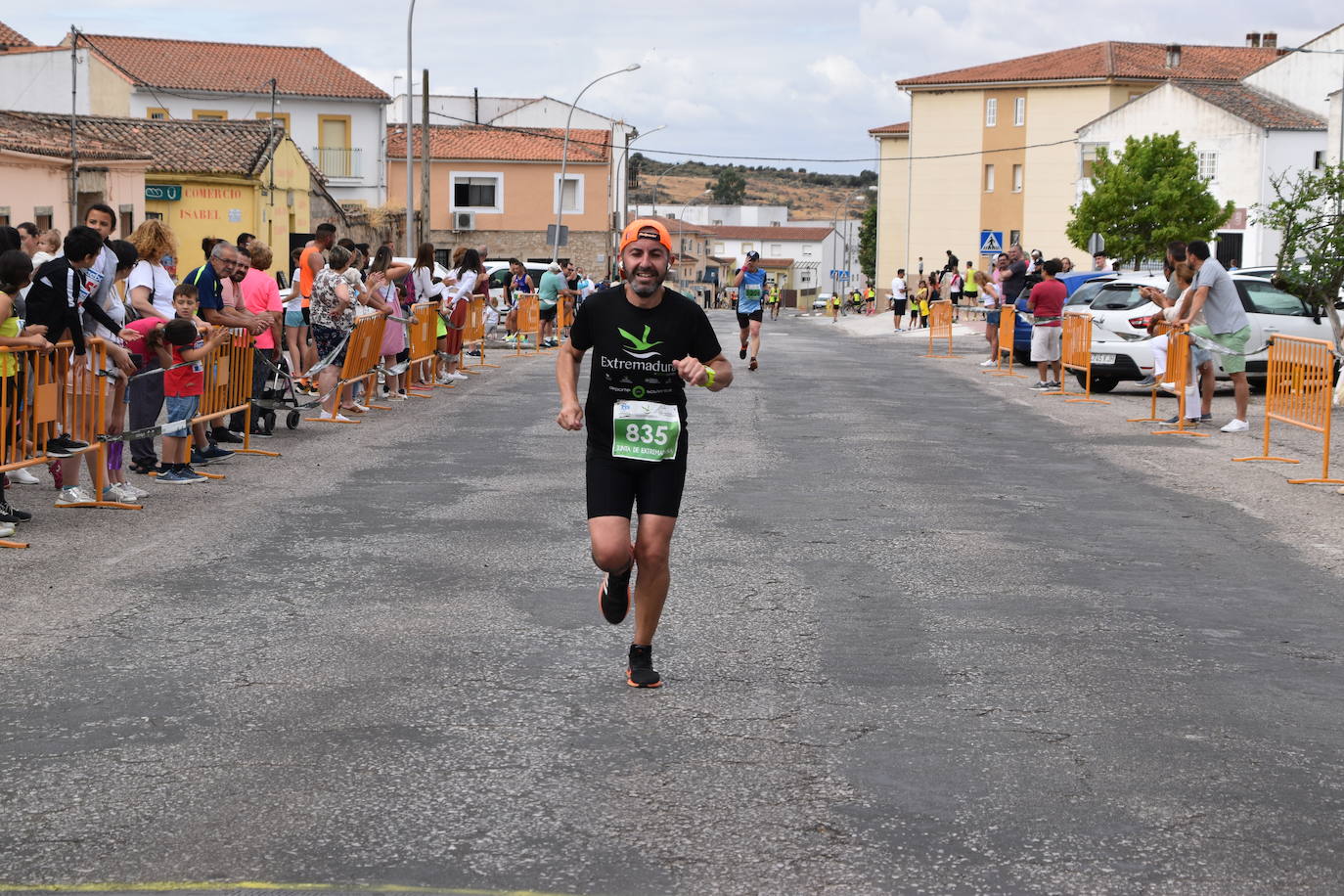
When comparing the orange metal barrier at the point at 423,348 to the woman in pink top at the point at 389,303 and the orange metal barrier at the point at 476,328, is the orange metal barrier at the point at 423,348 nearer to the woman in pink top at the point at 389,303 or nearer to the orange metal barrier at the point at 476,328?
the woman in pink top at the point at 389,303

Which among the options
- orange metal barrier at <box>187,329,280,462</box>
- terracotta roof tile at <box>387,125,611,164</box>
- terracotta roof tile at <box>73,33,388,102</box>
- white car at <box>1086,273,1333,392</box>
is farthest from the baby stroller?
terracotta roof tile at <box>387,125,611,164</box>

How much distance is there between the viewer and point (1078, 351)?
846 inches

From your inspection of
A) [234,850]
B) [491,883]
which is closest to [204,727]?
[234,850]

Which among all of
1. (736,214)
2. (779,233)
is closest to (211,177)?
(779,233)

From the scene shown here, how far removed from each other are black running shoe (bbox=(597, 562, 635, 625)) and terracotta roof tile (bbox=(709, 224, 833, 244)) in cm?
16603

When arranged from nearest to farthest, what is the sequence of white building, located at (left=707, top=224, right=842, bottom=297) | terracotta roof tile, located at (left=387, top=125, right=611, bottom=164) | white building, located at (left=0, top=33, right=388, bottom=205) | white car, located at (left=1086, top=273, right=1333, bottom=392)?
white car, located at (left=1086, top=273, right=1333, bottom=392) < white building, located at (left=0, top=33, right=388, bottom=205) < terracotta roof tile, located at (left=387, top=125, right=611, bottom=164) < white building, located at (left=707, top=224, right=842, bottom=297)

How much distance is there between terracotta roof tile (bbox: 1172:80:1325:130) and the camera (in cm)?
5962

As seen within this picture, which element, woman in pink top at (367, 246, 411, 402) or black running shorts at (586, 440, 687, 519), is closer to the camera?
black running shorts at (586, 440, 687, 519)

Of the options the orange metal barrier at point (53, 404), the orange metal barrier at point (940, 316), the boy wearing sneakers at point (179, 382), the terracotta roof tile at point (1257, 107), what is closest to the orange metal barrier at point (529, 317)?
the orange metal barrier at point (940, 316)

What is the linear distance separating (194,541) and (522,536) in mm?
1895

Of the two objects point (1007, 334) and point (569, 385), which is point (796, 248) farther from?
point (569, 385)

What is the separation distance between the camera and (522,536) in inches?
394

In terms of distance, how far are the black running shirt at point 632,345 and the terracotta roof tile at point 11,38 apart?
52.5m

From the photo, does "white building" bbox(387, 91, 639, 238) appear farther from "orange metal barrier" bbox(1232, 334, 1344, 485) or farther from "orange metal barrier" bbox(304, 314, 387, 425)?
"orange metal barrier" bbox(1232, 334, 1344, 485)
